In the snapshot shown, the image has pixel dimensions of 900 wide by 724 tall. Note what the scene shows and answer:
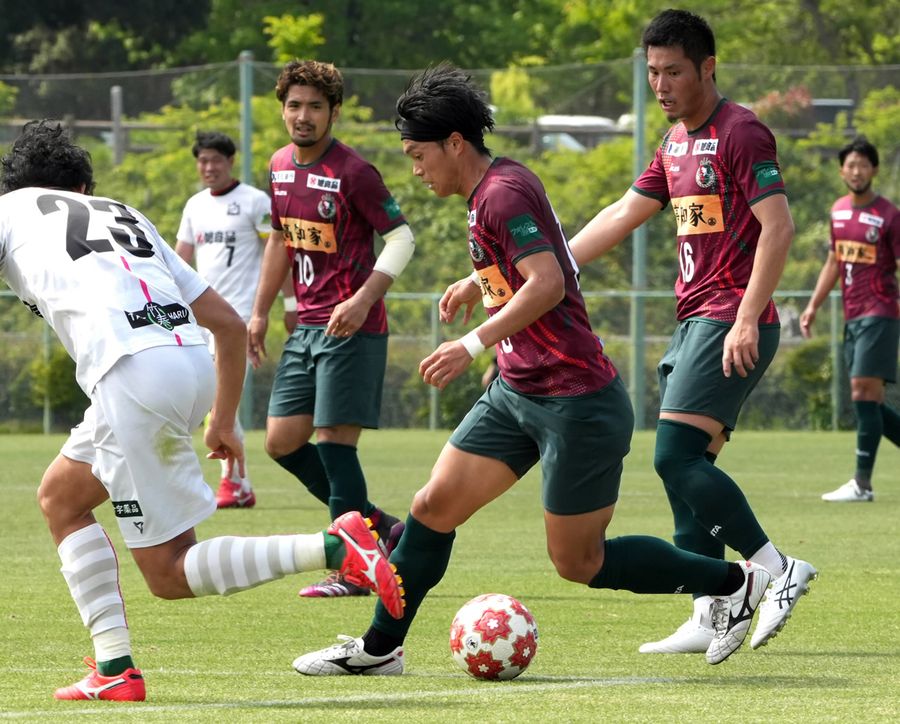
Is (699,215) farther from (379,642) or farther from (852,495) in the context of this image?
(852,495)

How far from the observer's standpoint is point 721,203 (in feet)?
21.0

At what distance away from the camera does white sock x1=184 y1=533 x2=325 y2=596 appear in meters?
5.17

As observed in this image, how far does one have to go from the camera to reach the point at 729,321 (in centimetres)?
636

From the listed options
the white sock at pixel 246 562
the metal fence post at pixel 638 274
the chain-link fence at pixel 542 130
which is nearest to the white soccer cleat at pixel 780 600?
the white sock at pixel 246 562

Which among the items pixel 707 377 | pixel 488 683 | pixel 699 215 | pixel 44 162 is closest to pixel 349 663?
pixel 488 683

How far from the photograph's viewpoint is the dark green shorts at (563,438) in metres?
5.66

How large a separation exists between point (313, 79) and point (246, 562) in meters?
3.48

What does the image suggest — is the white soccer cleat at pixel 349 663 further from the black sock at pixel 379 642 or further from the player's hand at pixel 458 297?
the player's hand at pixel 458 297

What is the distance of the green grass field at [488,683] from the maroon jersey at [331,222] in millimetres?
1338

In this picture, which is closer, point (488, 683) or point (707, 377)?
point (488, 683)

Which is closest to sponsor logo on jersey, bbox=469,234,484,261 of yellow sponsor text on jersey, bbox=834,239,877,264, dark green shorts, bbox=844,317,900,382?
dark green shorts, bbox=844,317,900,382

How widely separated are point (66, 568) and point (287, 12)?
1272 inches

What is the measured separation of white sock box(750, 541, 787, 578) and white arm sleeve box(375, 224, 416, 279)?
2.41 meters

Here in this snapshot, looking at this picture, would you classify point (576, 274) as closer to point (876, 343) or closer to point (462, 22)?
point (876, 343)
